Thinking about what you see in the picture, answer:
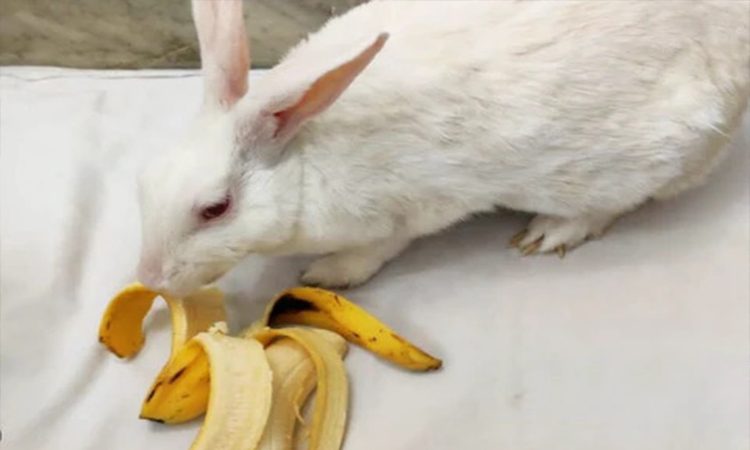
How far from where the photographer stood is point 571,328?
161 cm

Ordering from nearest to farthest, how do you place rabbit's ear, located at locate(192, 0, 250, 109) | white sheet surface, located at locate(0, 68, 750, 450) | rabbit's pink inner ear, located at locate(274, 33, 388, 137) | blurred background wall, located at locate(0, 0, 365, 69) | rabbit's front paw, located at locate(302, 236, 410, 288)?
1. rabbit's pink inner ear, located at locate(274, 33, 388, 137)
2. rabbit's ear, located at locate(192, 0, 250, 109)
3. white sheet surface, located at locate(0, 68, 750, 450)
4. rabbit's front paw, located at locate(302, 236, 410, 288)
5. blurred background wall, located at locate(0, 0, 365, 69)

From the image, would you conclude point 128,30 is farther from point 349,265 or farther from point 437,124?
point 437,124

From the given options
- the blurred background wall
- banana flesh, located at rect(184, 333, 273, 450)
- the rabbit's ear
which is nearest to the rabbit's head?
the rabbit's ear

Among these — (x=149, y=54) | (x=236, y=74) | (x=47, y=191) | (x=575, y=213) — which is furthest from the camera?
(x=149, y=54)

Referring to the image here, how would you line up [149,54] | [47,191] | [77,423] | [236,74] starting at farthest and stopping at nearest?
1. [149,54]
2. [47,191]
3. [77,423]
4. [236,74]

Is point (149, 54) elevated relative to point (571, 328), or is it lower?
elevated

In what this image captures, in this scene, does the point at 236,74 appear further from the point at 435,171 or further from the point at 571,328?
the point at 571,328

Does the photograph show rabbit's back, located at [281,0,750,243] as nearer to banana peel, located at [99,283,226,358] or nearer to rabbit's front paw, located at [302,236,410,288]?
rabbit's front paw, located at [302,236,410,288]

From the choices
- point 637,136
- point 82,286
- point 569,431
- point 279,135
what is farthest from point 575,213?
point 82,286

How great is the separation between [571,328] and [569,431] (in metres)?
0.17

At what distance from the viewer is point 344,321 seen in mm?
1564

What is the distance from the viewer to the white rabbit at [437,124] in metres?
1.42

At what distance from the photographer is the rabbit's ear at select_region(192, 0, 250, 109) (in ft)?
4.54

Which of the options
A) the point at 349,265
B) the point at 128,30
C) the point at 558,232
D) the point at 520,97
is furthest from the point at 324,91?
the point at 128,30
